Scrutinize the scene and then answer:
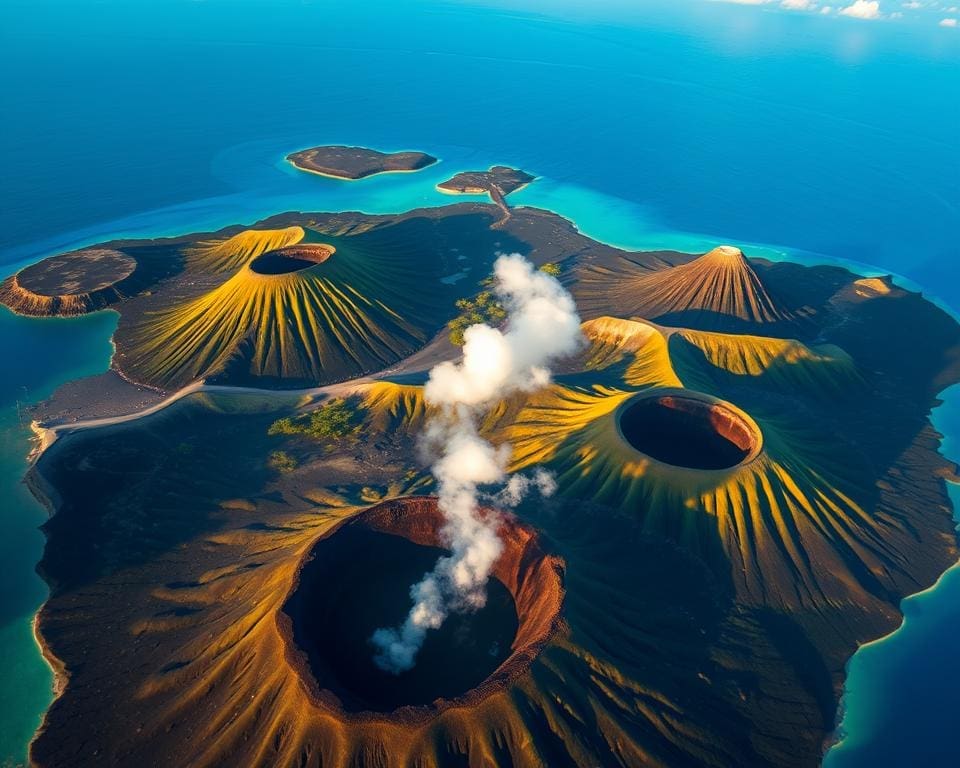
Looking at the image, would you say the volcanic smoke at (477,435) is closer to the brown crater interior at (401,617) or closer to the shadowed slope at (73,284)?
the brown crater interior at (401,617)

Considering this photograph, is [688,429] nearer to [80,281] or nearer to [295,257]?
[295,257]

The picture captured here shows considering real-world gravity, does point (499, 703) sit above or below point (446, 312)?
above

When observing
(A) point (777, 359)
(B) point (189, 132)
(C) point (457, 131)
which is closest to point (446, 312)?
(A) point (777, 359)

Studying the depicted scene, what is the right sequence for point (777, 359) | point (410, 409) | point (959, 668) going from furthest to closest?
point (777, 359) < point (410, 409) < point (959, 668)

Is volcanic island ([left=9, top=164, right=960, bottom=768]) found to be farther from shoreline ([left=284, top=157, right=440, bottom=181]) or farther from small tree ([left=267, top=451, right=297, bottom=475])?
shoreline ([left=284, top=157, right=440, bottom=181])

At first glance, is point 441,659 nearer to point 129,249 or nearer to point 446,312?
point 446,312

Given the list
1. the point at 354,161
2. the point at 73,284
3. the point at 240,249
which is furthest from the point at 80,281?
the point at 354,161
